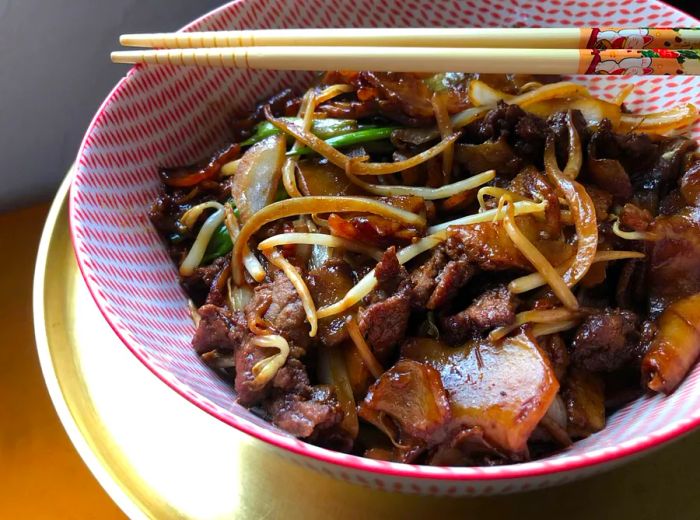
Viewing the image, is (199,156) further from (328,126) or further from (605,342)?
(605,342)

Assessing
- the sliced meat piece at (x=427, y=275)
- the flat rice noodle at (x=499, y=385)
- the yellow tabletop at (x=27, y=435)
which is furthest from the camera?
the yellow tabletop at (x=27, y=435)

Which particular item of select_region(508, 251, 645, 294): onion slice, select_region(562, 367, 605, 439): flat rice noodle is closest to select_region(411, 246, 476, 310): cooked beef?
select_region(508, 251, 645, 294): onion slice

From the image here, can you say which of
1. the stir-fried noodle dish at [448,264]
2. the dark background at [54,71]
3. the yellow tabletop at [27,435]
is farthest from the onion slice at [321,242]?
the dark background at [54,71]

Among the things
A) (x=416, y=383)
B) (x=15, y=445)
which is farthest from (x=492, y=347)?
(x=15, y=445)

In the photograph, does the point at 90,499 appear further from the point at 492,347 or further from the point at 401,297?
the point at 492,347

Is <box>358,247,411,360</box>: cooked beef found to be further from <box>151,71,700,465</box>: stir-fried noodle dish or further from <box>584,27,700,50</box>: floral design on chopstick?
<box>584,27,700,50</box>: floral design on chopstick

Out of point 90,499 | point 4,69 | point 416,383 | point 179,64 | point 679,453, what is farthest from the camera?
point 4,69

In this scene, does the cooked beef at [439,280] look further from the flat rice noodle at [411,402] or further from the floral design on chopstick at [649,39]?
the floral design on chopstick at [649,39]
